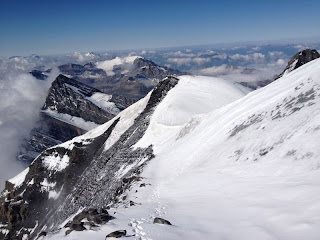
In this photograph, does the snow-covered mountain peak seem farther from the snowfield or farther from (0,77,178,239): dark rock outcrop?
the snowfield

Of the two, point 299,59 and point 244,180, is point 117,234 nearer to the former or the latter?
point 244,180

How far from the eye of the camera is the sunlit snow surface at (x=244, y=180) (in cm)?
1454

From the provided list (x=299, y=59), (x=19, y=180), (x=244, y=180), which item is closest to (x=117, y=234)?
(x=244, y=180)

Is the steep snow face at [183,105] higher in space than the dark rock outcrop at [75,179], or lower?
higher

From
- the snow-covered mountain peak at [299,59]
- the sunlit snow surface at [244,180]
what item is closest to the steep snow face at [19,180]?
the sunlit snow surface at [244,180]

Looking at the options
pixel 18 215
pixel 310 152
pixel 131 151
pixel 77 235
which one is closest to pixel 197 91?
pixel 131 151

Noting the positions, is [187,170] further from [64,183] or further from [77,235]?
[64,183]

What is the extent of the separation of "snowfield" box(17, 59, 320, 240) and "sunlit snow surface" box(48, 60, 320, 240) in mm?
57

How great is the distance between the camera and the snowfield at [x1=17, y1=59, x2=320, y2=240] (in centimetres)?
1453

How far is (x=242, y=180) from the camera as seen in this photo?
21406 mm

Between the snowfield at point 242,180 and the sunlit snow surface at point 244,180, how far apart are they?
57mm

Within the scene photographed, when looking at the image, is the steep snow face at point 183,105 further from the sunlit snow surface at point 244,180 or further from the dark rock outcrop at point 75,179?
the sunlit snow surface at point 244,180

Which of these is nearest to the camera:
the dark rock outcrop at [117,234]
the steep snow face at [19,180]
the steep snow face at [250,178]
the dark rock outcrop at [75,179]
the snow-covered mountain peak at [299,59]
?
the dark rock outcrop at [117,234]

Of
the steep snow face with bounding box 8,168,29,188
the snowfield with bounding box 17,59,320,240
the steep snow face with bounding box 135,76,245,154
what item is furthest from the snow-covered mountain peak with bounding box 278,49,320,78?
the steep snow face with bounding box 8,168,29,188
